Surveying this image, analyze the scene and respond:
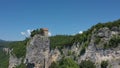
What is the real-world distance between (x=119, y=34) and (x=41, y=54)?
43.5 feet

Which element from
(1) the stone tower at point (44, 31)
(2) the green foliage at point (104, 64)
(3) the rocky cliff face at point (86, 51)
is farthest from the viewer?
(2) the green foliage at point (104, 64)

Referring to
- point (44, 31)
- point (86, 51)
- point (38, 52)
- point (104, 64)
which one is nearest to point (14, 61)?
point (86, 51)

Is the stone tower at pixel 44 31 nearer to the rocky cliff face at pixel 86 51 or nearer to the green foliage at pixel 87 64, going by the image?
the rocky cliff face at pixel 86 51

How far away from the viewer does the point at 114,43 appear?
46.5 metres

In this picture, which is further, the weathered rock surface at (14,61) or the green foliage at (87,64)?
the weathered rock surface at (14,61)

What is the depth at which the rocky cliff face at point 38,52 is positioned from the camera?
40.1 meters

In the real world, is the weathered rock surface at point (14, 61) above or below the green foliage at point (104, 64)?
above

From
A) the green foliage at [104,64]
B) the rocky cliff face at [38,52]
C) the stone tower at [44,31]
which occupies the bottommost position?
the green foliage at [104,64]

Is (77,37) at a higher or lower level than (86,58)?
higher

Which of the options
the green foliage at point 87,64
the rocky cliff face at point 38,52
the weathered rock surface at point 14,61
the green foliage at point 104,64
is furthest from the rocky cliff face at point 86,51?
the weathered rock surface at point 14,61

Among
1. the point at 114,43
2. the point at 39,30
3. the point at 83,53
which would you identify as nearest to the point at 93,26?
the point at 83,53

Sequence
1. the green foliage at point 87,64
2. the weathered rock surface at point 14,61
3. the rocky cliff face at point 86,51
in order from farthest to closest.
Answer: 1. the weathered rock surface at point 14,61
2. the green foliage at point 87,64
3. the rocky cliff face at point 86,51

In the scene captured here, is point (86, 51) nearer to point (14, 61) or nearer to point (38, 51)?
point (38, 51)

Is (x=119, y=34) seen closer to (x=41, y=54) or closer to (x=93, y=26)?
(x=93, y=26)
